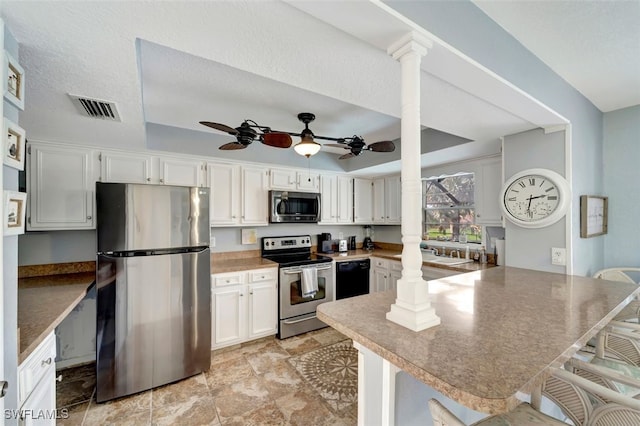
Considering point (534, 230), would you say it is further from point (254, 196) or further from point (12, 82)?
point (12, 82)

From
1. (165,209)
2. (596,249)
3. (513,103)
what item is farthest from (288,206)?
(596,249)

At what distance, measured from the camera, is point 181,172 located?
287 centimetres

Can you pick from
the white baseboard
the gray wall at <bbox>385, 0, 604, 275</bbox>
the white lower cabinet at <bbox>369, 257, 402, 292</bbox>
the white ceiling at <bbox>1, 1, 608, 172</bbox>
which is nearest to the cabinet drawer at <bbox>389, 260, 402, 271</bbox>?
the white lower cabinet at <bbox>369, 257, 402, 292</bbox>

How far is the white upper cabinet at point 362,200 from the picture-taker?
14.1ft

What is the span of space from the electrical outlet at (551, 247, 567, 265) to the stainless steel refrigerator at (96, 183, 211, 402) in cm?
295

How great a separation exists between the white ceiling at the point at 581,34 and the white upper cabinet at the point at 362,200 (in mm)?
2707

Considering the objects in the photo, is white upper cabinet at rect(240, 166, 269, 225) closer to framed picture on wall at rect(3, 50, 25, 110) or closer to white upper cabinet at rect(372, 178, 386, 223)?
white upper cabinet at rect(372, 178, 386, 223)

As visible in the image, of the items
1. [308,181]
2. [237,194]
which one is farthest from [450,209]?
[237,194]

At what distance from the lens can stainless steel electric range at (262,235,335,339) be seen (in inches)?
122

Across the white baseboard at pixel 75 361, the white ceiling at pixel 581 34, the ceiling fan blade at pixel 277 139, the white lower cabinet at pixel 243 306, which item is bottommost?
Answer: the white baseboard at pixel 75 361

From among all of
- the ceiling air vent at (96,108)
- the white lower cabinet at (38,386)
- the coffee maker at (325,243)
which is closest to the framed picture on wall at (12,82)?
the ceiling air vent at (96,108)

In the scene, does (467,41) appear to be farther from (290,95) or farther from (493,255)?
(493,255)

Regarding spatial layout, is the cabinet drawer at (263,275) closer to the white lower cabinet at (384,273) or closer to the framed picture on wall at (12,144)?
the white lower cabinet at (384,273)

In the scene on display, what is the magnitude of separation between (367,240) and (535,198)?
265 centimetres
